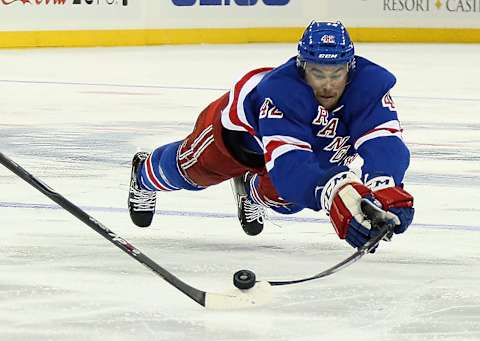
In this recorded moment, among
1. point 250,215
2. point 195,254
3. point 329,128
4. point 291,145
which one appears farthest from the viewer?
point 250,215

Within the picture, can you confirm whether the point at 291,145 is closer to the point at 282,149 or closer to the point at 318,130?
the point at 282,149

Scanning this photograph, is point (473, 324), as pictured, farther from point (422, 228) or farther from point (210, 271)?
point (422, 228)

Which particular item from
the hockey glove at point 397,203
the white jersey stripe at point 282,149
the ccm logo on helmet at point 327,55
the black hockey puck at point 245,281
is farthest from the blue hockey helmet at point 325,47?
the black hockey puck at point 245,281

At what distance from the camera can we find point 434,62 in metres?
11.5

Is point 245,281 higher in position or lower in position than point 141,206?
higher

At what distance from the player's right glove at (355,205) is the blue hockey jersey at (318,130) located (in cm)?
6

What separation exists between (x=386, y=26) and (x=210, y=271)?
1141 cm

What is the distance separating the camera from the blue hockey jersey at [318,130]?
113 inches

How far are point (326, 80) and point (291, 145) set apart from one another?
189 millimetres

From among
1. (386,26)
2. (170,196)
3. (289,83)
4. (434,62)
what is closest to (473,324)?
(289,83)

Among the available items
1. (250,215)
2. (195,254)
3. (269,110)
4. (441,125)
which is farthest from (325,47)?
(441,125)

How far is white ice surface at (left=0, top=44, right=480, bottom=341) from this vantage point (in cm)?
269

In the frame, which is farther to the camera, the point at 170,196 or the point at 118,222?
the point at 170,196

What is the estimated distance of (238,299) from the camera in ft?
9.07
